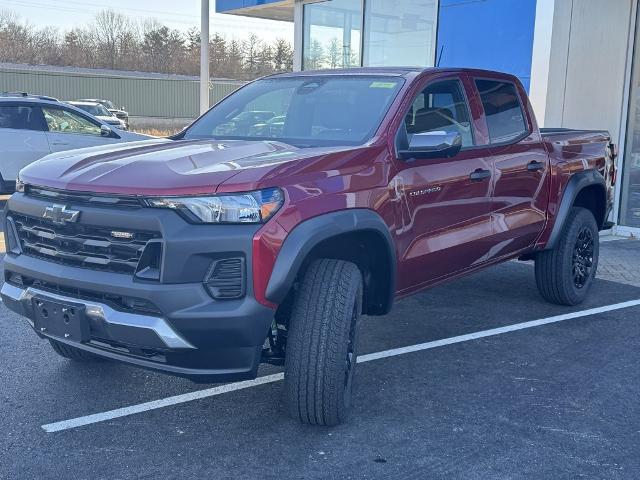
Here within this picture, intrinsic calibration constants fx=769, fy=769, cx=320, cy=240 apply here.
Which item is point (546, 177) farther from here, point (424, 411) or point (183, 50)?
point (183, 50)

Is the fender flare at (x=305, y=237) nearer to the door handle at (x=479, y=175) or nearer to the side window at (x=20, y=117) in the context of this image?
the door handle at (x=479, y=175)

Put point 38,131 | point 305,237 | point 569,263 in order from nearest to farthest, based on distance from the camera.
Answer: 1. point 305,237
2. point 569,263
3. point 38,131

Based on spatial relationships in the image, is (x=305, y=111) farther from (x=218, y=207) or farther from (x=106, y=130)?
(x=106, y=130)

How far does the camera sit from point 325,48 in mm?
14586

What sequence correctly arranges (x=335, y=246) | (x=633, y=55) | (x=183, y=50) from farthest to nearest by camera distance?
(x=183, y=50)
(x=633, y=55)
(x=335, y=246)

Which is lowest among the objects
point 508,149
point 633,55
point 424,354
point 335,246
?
point 424,354

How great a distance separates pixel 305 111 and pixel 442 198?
997 millimetres

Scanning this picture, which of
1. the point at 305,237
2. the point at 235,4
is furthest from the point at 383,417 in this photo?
the point at 235,4

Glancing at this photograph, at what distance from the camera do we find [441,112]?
4781mm

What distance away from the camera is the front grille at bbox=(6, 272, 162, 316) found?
3.26 meters

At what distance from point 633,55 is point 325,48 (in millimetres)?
6239

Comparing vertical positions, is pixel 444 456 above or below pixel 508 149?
below

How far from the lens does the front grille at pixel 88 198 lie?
332 centimetres

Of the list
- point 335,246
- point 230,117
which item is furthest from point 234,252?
point 230,117
